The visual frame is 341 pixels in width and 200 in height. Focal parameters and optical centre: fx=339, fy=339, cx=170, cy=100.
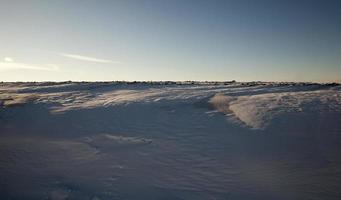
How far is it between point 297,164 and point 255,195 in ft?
7.34

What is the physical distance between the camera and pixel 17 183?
830 centimetres

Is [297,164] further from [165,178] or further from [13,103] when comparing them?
[13,103]

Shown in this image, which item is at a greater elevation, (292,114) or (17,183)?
(292,114)

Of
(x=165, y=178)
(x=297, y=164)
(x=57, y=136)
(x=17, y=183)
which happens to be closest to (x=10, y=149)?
(x=57, y=136)

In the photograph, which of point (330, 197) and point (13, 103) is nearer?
point (330, 197)

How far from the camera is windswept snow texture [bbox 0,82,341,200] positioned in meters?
7.85

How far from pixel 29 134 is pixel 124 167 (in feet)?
19.9

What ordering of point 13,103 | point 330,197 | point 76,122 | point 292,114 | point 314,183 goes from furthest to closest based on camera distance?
point 13,103, point 76,122, point 292,114, point 314,183, point 330,197

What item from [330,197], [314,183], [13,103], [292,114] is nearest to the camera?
[330,197]

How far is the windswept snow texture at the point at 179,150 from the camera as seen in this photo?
785cm

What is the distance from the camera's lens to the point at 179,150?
34.6 ft

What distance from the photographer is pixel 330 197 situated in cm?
725

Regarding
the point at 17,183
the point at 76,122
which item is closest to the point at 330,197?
the point at 17,183

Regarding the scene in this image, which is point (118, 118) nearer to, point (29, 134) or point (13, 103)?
point (29, 134)
